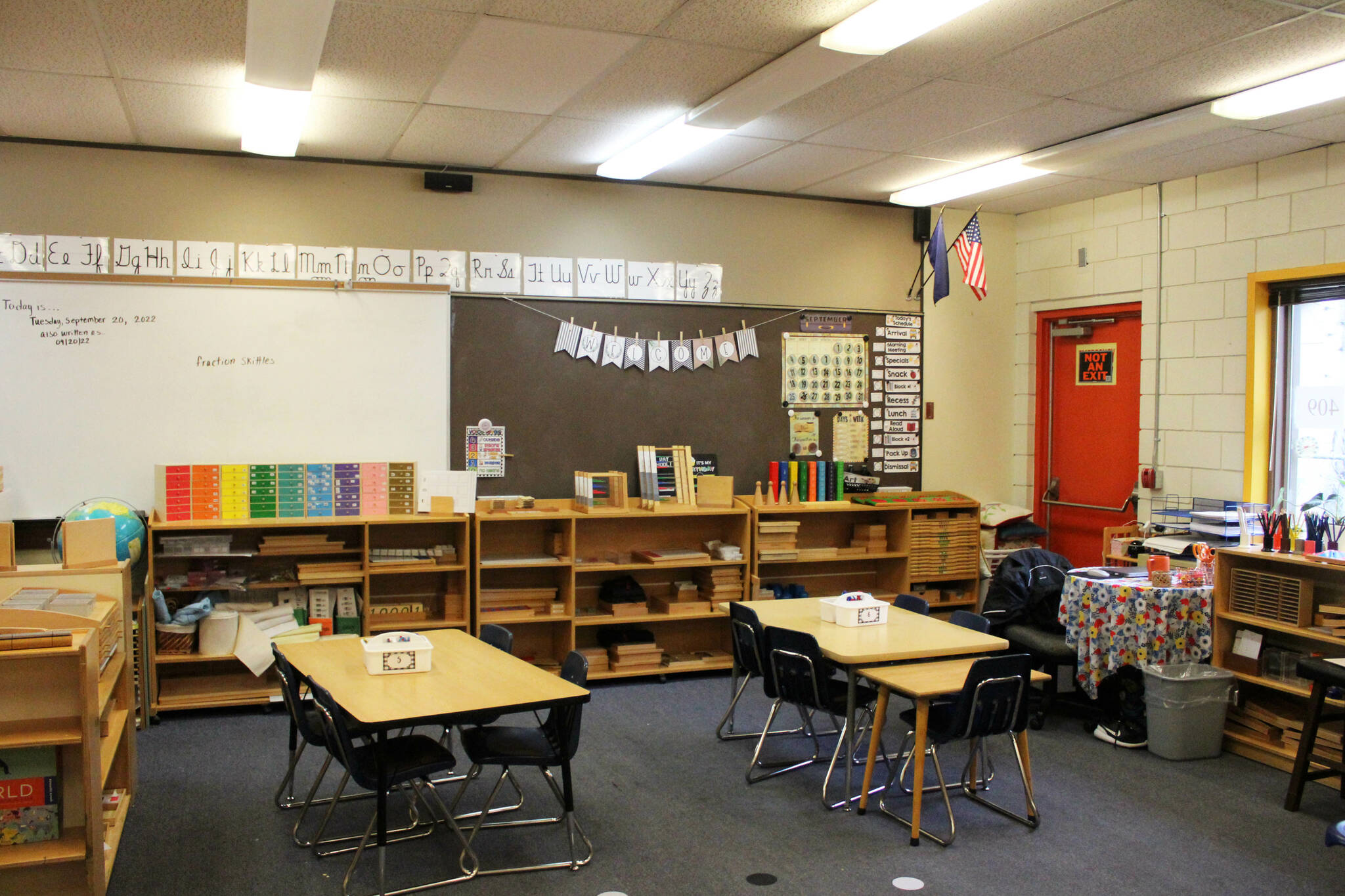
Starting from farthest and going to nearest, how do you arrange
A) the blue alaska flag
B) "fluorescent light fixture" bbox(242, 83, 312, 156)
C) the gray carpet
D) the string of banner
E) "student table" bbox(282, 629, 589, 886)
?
the blue alaska flag < the string of banner < "fluorescent light fixture" bbox(242, 83, 312, 156) < the gray carpet < "student table" bbox(282, 629, 589, 886)

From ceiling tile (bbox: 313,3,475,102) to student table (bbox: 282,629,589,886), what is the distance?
8.48ft

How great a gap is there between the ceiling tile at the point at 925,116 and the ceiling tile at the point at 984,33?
0.97 ft

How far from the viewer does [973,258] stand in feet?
22.7

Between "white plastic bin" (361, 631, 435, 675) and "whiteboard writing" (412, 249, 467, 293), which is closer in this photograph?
"white plastic bin" (361, 631, 435, 675)

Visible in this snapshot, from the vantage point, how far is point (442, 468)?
258 inches

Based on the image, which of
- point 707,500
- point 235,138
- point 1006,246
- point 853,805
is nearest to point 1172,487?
point 1006,246

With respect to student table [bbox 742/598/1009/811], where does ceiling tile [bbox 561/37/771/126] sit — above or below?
above

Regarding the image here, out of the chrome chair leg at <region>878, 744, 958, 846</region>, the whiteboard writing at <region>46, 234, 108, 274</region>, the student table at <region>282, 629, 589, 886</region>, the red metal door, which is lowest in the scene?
the chrome chair leg at <region>878, 744, 958, 846</region>

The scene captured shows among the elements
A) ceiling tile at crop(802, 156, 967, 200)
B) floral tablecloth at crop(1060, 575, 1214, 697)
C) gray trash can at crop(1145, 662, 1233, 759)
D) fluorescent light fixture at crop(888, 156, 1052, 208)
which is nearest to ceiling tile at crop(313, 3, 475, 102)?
ceiling tile at crop(802, 156, 967, 200)

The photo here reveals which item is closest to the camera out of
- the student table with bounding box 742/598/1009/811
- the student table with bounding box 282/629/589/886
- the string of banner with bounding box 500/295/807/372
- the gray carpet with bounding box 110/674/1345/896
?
the student table with bounding box 282/629/589/886

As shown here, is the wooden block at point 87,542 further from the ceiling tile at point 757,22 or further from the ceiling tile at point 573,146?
the ceiling tile at point 757,22

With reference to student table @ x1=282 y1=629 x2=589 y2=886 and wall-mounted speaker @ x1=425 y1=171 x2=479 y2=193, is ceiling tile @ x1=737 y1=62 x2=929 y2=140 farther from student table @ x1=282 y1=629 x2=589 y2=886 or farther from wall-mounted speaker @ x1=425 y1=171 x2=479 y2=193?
student table @ x1=282 y1=629 x2=589 y2=886

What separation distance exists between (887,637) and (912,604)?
3.24 ft

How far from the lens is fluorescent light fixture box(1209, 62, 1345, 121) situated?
15.0 ft
